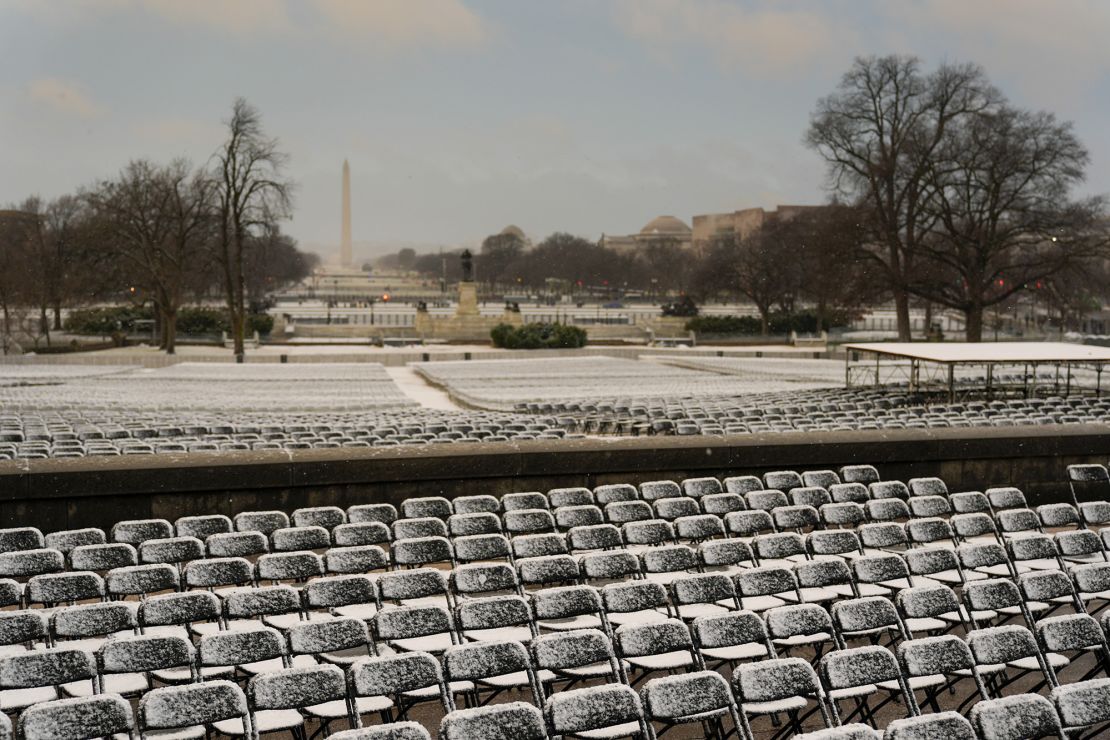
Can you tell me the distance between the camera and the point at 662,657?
6.94 meters

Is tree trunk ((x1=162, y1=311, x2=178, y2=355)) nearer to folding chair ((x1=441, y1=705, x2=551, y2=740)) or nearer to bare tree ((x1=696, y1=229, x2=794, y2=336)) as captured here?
bare tree ((x1=696, y1=229, x2=794, y2=336))

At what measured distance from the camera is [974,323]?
5572 centimetres

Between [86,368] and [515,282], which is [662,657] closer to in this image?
[86,368]

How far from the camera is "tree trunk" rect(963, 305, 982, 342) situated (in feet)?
182

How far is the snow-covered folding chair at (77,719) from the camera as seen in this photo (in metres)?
4.79

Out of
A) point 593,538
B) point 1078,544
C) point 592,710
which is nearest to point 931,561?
point 1078,544

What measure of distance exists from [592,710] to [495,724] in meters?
0.52

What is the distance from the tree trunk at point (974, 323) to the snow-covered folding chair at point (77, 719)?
181ft

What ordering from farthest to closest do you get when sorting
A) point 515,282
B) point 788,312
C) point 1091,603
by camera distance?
point 515,282 → point 788,312 → point 1091,603

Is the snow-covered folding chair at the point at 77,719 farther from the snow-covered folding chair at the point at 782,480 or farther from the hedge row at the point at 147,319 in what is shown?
the hedge row at the point at 147,319

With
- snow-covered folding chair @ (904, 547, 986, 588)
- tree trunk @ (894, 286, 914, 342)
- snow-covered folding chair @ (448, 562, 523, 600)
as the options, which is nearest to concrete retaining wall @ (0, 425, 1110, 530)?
snow-covered folding chair @ (448, 562, 523, 600)

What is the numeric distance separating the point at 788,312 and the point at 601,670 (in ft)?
250

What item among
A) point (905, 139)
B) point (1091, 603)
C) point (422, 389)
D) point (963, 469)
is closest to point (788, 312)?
point (905, 139)

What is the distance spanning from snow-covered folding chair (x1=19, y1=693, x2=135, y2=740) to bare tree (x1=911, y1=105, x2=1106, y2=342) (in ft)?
180
